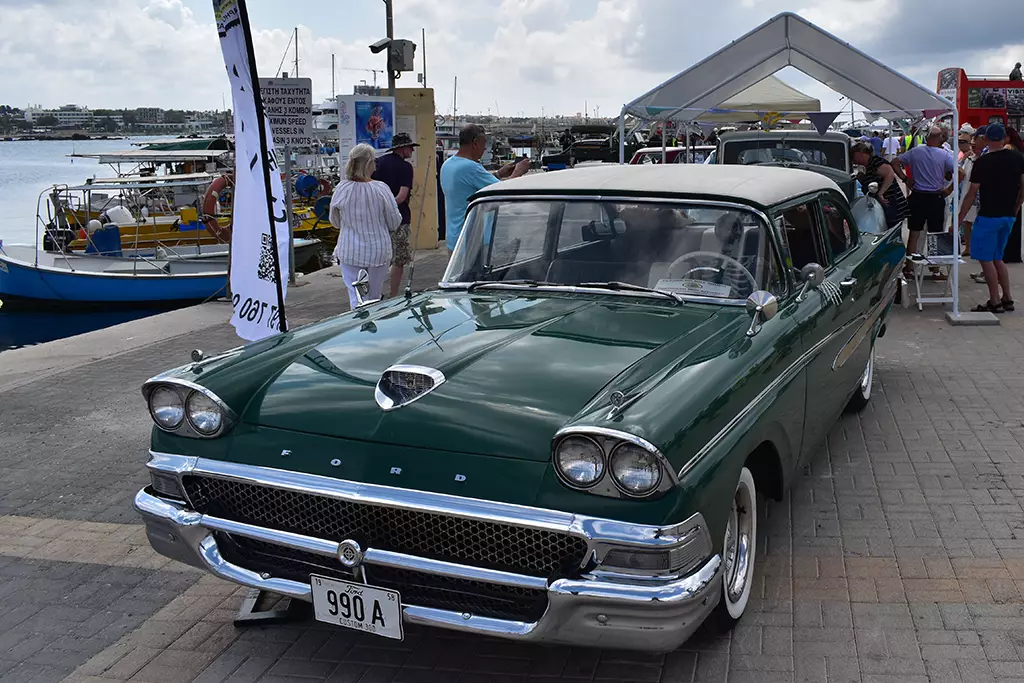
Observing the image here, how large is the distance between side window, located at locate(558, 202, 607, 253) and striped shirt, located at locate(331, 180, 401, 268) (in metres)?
3.76

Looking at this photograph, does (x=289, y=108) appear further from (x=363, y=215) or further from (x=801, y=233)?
(x=801, y=233)

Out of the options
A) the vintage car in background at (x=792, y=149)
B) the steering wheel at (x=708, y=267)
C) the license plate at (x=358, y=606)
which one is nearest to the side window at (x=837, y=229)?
the steering wheel at (x=708, y=267)

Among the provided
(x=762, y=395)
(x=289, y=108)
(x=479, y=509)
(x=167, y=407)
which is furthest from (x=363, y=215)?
(x=479, y=509)

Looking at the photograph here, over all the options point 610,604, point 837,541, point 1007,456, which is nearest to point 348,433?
point 610,604

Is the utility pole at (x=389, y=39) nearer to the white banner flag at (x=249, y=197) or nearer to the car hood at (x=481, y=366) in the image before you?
the white banner flag at (x=249, y=197)

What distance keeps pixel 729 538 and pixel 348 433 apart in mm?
1463

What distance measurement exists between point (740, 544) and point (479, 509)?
1321 millimetres

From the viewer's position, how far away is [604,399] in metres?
3.27

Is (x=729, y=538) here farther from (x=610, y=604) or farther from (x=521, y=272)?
(x=521, y=272)

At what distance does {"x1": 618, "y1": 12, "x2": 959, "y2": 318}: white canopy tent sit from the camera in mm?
9984

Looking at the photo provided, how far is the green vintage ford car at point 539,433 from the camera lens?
2988 millimetres

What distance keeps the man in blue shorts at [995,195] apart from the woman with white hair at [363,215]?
5772 mm

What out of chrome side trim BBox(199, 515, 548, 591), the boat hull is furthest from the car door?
the boat hull

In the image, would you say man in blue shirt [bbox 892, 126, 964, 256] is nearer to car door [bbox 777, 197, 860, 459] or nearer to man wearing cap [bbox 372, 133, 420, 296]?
man wearing cap [bbox 372, 133, 420, 296]
